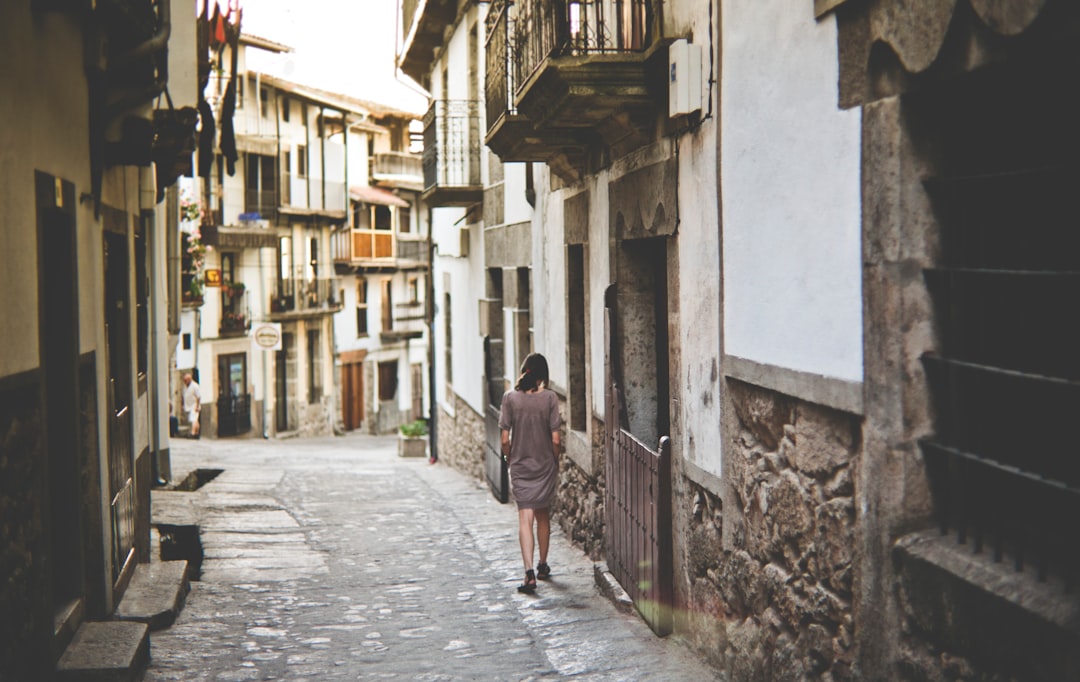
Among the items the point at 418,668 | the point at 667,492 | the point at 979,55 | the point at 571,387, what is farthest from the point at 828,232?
the point at 571,387

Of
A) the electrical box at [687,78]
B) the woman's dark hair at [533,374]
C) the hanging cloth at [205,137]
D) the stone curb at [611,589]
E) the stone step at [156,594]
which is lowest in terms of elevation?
the stone curb at [611,589]

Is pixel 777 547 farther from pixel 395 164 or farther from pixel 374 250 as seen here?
pixel 395 164

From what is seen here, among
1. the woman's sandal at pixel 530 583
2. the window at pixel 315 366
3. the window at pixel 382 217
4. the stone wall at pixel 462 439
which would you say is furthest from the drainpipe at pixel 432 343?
the window at pixel 382 217

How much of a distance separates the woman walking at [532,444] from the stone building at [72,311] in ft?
8.70

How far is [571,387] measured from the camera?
9.88 metres

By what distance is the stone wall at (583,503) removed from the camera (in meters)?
8.87

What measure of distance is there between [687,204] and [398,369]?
41721mm

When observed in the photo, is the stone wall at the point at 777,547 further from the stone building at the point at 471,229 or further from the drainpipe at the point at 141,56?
the stone building at the point at 471,229

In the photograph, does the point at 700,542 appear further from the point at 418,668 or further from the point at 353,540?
the point at 353,540

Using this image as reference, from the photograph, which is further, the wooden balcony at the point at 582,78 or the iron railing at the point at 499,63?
the iron railing at the point at 499,63

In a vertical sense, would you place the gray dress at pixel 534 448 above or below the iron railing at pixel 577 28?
below

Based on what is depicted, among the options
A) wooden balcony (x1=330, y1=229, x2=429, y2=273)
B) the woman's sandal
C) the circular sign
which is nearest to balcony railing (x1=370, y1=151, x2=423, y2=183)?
wooden balcony (x1=330, y1=229, x2=429, y2=273)

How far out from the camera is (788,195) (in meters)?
4.64

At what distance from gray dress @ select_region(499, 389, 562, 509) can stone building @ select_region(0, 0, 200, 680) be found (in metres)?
2.68
